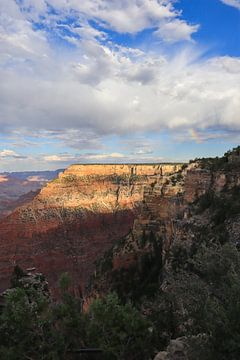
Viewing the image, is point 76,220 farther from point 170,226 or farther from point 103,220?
point 170,226

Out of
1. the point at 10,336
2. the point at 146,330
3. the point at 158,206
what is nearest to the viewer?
the point at 10,336

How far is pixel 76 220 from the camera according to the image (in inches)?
3632

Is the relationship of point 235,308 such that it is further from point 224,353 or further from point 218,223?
point 218,223

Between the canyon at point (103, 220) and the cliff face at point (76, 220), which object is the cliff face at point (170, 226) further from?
the cliff face at point (76, 220)

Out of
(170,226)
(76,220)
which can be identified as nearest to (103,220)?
(76,220)

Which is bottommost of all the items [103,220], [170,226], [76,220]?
[103,220]

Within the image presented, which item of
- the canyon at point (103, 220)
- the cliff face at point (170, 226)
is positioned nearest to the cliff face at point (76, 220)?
Answer: the canyon at point (103, 220)

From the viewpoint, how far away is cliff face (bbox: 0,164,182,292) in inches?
2891

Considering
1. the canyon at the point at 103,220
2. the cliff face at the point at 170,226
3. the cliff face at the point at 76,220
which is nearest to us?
the cliff face at the point at 170,226

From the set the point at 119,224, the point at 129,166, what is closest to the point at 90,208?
the point at 119,224

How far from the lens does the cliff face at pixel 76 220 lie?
7344 cm

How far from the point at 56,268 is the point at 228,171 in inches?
1883

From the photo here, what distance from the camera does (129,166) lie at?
110 meters

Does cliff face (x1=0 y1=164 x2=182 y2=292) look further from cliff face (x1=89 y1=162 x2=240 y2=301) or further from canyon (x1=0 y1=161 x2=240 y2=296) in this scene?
cliff face (x1=89 y1=162 x2=240 y2=301)
